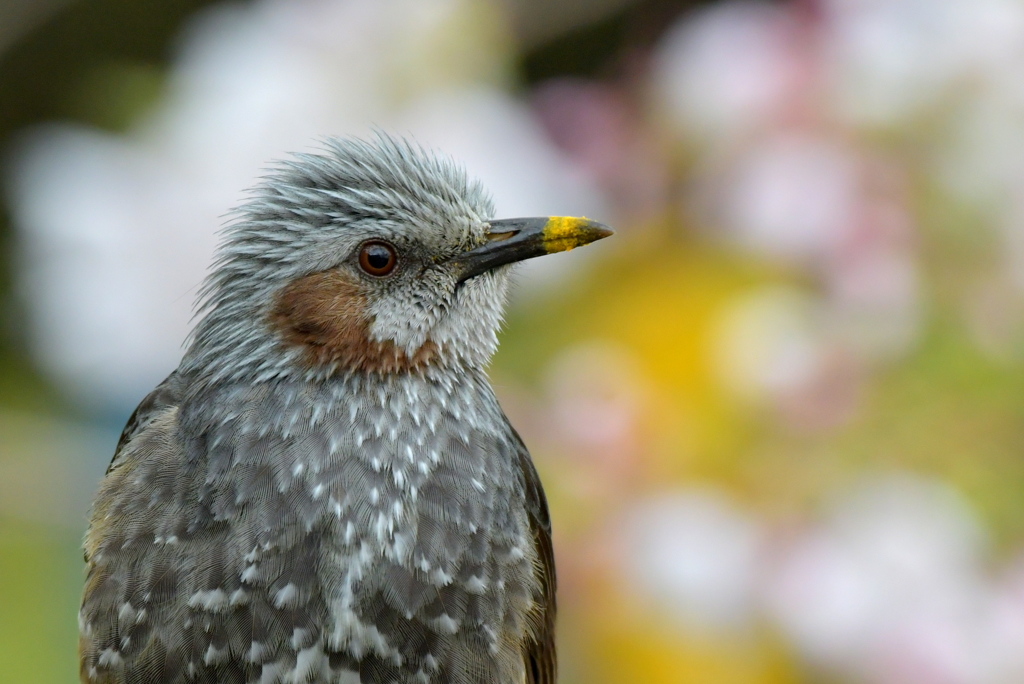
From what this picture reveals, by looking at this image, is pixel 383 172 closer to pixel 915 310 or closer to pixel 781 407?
pixel 781 407

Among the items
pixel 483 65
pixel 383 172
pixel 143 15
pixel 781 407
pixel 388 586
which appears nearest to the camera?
pixel 388 586

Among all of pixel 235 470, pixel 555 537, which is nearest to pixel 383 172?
pixel 235 470

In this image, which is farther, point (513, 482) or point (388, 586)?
point (513, 482)

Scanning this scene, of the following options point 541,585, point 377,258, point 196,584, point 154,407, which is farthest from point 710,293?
point 196,584

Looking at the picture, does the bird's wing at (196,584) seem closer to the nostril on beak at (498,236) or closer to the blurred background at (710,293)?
the nostril on beak at (498,236)

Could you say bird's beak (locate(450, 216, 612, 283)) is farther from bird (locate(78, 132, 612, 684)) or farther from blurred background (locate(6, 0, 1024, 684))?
blurred background (locate(6, 0, 1024, 684))

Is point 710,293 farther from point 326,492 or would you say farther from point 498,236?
point 326,492

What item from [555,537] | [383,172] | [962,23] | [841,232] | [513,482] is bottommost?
[555,537]
